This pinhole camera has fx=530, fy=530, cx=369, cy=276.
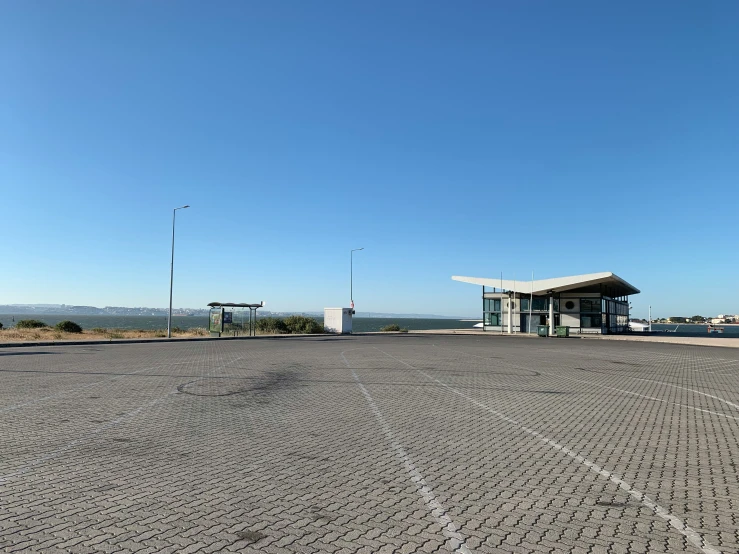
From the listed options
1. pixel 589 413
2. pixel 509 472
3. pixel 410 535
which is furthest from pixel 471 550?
pixel 589 413

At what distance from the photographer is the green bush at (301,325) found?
2130 inches

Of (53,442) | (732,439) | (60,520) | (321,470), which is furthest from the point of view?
(732,439)

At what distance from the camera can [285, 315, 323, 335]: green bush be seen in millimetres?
54094

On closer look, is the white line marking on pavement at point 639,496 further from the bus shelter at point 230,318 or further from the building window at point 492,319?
the building window at point 492,319

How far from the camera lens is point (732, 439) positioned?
8.01 m

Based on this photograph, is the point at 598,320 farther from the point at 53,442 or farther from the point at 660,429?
the point at 53,442

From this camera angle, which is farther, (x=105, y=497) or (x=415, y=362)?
(x=415, y=362)

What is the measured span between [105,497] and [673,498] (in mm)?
5519

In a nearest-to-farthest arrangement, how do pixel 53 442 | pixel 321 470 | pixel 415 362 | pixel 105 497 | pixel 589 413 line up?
pixel 105 497 < pixel 321 470 < pixel 53 442 < pixel 589 413 < pixel 415 362

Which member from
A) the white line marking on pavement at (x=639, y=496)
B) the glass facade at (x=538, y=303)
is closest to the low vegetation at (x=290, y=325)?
the glass facade at (x=538, y=303)

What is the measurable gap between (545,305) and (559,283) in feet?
31.0

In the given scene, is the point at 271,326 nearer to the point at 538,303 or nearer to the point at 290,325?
the point at 290,325

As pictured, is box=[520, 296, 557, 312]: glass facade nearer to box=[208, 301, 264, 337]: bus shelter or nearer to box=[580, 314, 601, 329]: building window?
box=[580, 314, 601, 329]: building window

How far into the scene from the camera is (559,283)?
56719mm
